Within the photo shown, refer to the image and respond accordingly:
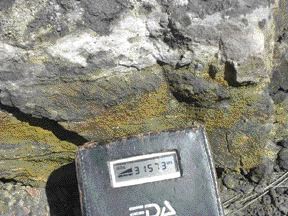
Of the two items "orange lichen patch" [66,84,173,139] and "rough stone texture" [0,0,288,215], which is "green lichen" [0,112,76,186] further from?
"orange lichen patch" [66,84,173,139]

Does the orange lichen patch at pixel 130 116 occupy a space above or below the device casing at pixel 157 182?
above

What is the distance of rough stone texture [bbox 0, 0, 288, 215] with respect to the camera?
115cm

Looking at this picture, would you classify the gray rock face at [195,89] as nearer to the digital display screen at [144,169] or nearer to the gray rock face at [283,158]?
the digital display screen at [144,169]

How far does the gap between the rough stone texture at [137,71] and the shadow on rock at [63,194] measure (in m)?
0.10

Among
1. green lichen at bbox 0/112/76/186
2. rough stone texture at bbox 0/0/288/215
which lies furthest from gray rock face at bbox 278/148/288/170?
green lichen at bbox 0/112/76/186

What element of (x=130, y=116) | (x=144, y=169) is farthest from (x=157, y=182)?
(x=130, y=116)

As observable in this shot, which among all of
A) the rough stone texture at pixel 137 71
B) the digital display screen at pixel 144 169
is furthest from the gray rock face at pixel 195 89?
the digital display screen at pixel 144 169

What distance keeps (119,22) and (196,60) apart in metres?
0.18

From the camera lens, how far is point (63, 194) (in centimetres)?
154

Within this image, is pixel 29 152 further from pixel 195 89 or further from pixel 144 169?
pixel 195 89

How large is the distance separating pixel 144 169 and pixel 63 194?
39 centimetres

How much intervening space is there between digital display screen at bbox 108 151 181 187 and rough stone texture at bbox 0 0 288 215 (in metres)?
0.13

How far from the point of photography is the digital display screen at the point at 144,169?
1238 mm

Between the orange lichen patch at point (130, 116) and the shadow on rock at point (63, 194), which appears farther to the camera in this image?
the shadow on rock at point (63, 194)
